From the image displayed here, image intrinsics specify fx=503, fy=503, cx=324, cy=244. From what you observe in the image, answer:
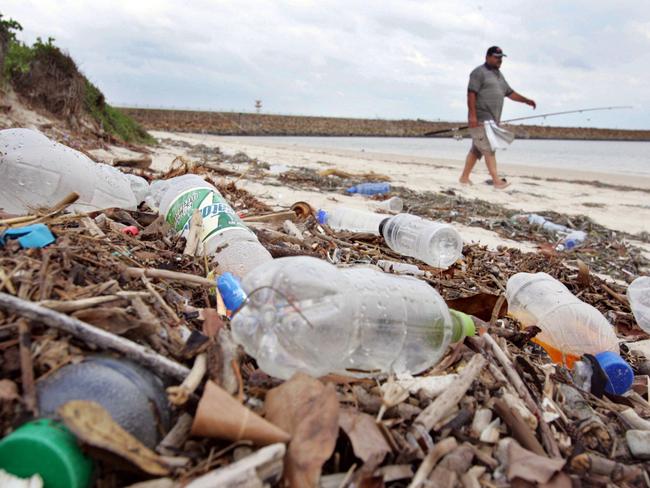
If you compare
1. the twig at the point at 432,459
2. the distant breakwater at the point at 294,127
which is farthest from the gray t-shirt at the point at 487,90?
the distant breakwater at the point at 294,127

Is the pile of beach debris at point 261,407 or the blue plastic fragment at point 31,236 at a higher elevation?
the blue plastic fragment at point 31,236

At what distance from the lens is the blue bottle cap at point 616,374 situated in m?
1.78

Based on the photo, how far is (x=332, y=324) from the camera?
1.50m

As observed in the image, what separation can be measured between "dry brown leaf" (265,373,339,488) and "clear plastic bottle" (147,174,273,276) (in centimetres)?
105

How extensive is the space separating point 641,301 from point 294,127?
42383 millimetres

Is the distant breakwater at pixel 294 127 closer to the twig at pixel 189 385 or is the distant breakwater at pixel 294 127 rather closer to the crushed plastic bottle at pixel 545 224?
the crushed plastic bottle at pixel 545 224

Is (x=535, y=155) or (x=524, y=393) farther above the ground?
(x=535, y=155)

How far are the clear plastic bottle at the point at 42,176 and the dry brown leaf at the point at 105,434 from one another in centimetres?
173

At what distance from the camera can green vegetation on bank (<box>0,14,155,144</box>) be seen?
884cm

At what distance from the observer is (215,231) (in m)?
2.37

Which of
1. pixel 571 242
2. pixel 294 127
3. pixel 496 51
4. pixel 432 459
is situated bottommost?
pixel 571 242

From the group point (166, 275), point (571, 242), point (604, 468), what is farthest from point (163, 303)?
point (571, 242)

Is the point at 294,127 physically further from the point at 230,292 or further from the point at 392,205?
the point at 230,292

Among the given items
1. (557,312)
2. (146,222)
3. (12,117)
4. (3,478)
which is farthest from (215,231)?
(12,117)
